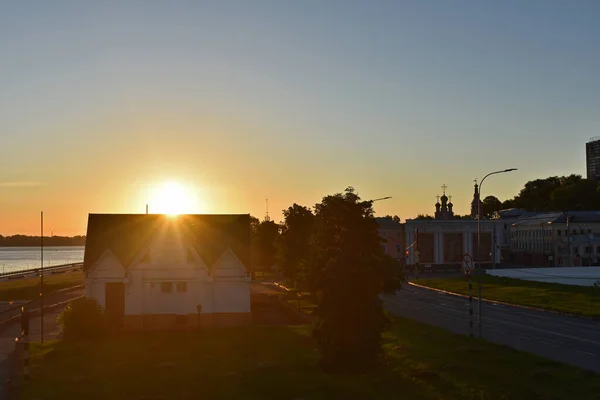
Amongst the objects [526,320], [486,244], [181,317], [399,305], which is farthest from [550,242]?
[181,317]

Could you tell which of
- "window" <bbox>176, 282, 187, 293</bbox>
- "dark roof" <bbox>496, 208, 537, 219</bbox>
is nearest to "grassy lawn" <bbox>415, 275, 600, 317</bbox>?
"window" <bbox>176, 282, 187, 293</bbox>

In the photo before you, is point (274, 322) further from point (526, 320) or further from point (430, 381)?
point (430, 381)

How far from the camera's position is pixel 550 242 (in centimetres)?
14900

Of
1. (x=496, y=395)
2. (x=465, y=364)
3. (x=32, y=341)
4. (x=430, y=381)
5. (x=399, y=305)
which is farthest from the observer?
(x=399, y=305)

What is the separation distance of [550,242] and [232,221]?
107820 mm

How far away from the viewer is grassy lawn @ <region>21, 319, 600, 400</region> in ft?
93.6

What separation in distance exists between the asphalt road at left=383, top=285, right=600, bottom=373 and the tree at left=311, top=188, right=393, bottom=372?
31.9ft

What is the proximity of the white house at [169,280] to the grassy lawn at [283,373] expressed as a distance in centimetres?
862

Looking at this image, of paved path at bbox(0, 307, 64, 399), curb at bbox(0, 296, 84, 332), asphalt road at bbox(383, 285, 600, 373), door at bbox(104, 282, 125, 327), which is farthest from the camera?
curb at bbox(0, 296, 84, 332)

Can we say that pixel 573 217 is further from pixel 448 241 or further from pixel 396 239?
pixel 396 239

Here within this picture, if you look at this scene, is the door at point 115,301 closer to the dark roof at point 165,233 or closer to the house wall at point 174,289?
the house wall at point 174,289

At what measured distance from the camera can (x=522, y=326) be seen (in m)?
48.8

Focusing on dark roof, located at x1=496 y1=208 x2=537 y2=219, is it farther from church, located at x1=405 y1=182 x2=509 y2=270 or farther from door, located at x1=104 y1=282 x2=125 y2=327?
door, located at x1=104 y1=282 x2=125 y2=327

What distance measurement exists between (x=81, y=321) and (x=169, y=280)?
8.27 metres
